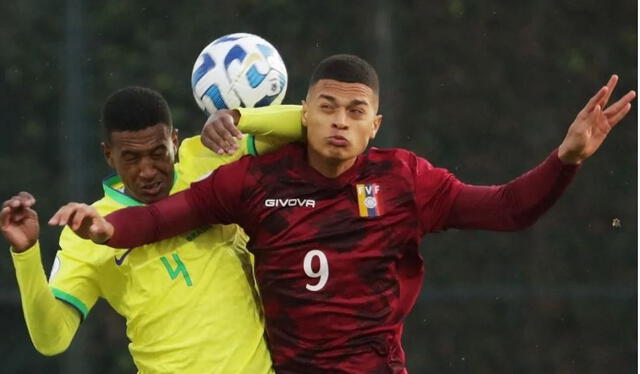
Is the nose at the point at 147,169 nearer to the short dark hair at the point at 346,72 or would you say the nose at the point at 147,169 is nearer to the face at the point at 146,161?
the face at the point at 146,161

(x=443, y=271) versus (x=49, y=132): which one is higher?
(x=49, y=132)

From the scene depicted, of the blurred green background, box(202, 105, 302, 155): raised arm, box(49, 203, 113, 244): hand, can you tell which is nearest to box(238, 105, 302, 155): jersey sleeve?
box(202, 105, 302, 155): raised arm

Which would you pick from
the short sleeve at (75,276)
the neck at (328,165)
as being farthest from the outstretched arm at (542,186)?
the short sleeve at (75,276)

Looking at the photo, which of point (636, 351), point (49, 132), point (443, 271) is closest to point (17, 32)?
point (49, 132)

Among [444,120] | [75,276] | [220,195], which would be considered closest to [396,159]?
[220,195]

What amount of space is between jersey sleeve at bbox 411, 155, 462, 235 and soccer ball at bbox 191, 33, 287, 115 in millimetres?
577

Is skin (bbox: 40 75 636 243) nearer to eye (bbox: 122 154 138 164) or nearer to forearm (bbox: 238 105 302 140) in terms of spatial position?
forearm (bbox: 238 105 302 140)

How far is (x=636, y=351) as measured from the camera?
8.05 m

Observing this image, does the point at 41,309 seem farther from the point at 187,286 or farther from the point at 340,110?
the point at 340,110

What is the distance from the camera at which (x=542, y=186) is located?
14.7 ft

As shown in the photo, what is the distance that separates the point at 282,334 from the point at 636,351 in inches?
152

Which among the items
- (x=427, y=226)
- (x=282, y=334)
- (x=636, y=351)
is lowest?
(x=636, y=351)

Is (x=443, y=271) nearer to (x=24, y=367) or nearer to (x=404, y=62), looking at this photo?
(x=404, y=62)

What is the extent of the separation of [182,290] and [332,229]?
0.52 meters
